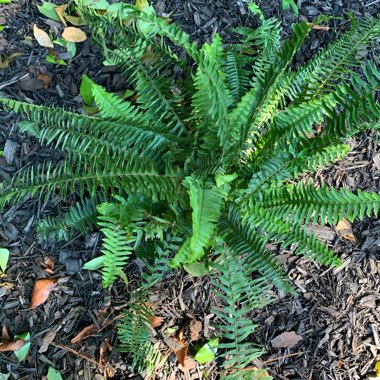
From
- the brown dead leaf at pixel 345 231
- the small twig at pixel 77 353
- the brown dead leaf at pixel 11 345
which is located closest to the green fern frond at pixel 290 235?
the brown dead leaf at pixel 345 231

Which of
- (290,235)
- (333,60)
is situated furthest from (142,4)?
(290,235)

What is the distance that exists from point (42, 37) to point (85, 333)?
161cm

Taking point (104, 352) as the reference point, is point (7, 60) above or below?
above

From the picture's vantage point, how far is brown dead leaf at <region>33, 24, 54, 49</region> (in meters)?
2.74

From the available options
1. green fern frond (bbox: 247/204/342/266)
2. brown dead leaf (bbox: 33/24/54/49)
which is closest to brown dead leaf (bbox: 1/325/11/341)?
green fern frond (bbox: 247/204/342/266)

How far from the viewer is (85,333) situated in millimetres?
2381

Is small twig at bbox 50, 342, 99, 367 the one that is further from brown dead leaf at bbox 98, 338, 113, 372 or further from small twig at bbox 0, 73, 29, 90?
small twig at bbox 0, 73, 29, 90

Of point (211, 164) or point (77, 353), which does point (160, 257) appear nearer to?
point (211, 164)

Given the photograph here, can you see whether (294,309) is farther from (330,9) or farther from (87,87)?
(330,9)

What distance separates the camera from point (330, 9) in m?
2.97

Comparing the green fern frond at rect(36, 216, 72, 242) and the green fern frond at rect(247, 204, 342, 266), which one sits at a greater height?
the green fern frond at rect(247, 204, 342, 266)

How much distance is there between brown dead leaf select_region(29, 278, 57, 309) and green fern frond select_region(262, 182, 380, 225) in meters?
1.15

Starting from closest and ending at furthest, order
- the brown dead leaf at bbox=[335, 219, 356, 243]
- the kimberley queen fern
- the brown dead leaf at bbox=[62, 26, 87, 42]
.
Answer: the kimberley queen fern < the brown dead leaf at bbox=[335, 219, 356, 243] < the brown dead leaf at bbox=[62, 26, 87, 42]

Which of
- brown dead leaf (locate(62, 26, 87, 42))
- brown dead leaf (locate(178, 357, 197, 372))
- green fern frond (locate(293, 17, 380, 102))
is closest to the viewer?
green fern frond (locate(293, 17, 380, 102))
